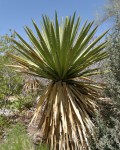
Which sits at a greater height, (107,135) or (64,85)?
(64,85)

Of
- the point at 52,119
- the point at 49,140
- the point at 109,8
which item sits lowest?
the point at 49,140

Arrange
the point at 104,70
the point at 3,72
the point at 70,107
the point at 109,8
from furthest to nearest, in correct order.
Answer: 1. the point at 109,8
2. the point at 3,72
3. the point at 70,107
4. the point at 104,70

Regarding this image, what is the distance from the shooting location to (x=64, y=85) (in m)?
5.20

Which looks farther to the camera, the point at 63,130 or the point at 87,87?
the point at 87,87

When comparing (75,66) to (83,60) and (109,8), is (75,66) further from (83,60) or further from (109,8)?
(109,8)

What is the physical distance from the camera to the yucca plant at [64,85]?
467 cm

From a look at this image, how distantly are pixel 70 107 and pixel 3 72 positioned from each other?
356cm

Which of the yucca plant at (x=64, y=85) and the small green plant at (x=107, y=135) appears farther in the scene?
A: the yucca plant at (x=64, y=85)

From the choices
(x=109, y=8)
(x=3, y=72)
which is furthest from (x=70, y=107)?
(x=109, y=8)

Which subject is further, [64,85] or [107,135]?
[64,85]

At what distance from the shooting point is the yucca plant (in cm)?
467

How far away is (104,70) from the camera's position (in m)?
4.47

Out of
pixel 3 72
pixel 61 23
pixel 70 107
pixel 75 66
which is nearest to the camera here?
pixel 70 107

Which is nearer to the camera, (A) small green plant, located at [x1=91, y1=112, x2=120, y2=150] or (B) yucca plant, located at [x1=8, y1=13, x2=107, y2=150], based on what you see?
(A) small green plant, located at [x1=91, y1=112, x2=120, y2=150]
